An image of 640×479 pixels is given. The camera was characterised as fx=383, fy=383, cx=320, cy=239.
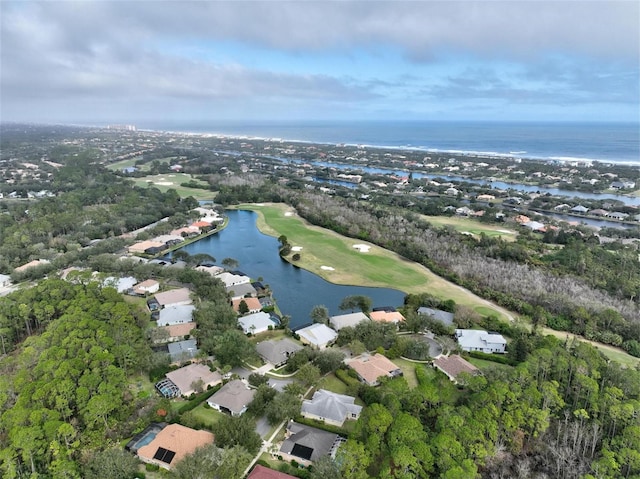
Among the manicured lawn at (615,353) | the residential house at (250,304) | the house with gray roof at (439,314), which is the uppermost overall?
the house with gray roof at (439,314)

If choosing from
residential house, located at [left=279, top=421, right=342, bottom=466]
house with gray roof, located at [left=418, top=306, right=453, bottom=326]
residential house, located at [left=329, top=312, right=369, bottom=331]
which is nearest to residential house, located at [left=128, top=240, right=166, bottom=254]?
residential house, located at [left=329, top=312, right=369, bottom=331]

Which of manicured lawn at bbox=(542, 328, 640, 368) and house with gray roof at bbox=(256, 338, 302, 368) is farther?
manicured lawn at bbox=(542, 328, 640, 368)

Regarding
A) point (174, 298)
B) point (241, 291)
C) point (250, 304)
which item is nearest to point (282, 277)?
point (241, 291)

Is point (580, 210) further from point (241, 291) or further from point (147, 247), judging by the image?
point (147, 247)

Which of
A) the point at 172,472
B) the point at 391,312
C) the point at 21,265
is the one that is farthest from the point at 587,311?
the point at 21,265

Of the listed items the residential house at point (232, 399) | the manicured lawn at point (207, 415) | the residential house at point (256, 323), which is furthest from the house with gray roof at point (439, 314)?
the manicured lawn at point (207, 415)

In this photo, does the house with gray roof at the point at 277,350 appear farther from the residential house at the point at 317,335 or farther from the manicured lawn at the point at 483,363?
the manicured lawn at the point at 483,363

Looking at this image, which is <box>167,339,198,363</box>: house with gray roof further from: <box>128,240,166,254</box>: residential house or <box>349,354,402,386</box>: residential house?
<box>128,240,166,254</box>: residential house
